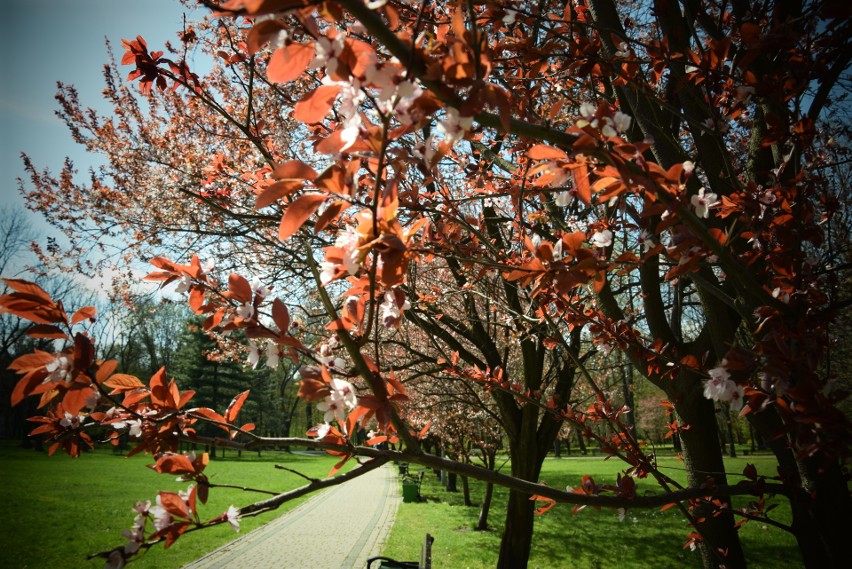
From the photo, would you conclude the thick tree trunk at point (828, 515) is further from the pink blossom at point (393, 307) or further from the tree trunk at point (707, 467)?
the pink blossom at point (393, 307)

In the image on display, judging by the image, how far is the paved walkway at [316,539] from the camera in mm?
7430

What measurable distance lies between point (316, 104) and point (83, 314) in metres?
0.87

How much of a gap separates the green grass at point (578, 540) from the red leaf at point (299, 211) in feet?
25.0

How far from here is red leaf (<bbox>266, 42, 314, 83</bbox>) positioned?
82cm

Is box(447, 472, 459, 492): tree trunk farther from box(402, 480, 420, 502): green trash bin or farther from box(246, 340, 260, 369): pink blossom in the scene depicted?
box(246, 340, 260, 369): pink blossom

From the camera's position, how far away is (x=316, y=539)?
9109 mm

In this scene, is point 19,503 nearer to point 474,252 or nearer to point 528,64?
point 474,252

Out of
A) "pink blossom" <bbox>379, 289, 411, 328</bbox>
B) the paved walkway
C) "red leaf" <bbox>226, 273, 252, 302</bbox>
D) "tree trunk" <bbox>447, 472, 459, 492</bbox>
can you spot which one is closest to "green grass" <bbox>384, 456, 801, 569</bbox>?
the paved walkway

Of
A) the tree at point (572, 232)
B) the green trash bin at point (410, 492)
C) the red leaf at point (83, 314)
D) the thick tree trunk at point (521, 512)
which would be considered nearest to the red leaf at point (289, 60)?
the tree at point (572, 232)

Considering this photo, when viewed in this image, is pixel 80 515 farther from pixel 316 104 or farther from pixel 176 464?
pixel 316 104

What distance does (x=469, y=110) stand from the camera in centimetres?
78

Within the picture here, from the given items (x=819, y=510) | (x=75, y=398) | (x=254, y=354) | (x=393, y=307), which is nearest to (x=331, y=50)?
(x=393, y=307)

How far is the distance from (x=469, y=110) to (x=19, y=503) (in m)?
15.8

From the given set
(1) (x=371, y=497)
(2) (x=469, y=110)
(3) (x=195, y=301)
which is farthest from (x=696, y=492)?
(1) (x=371, y=497)
